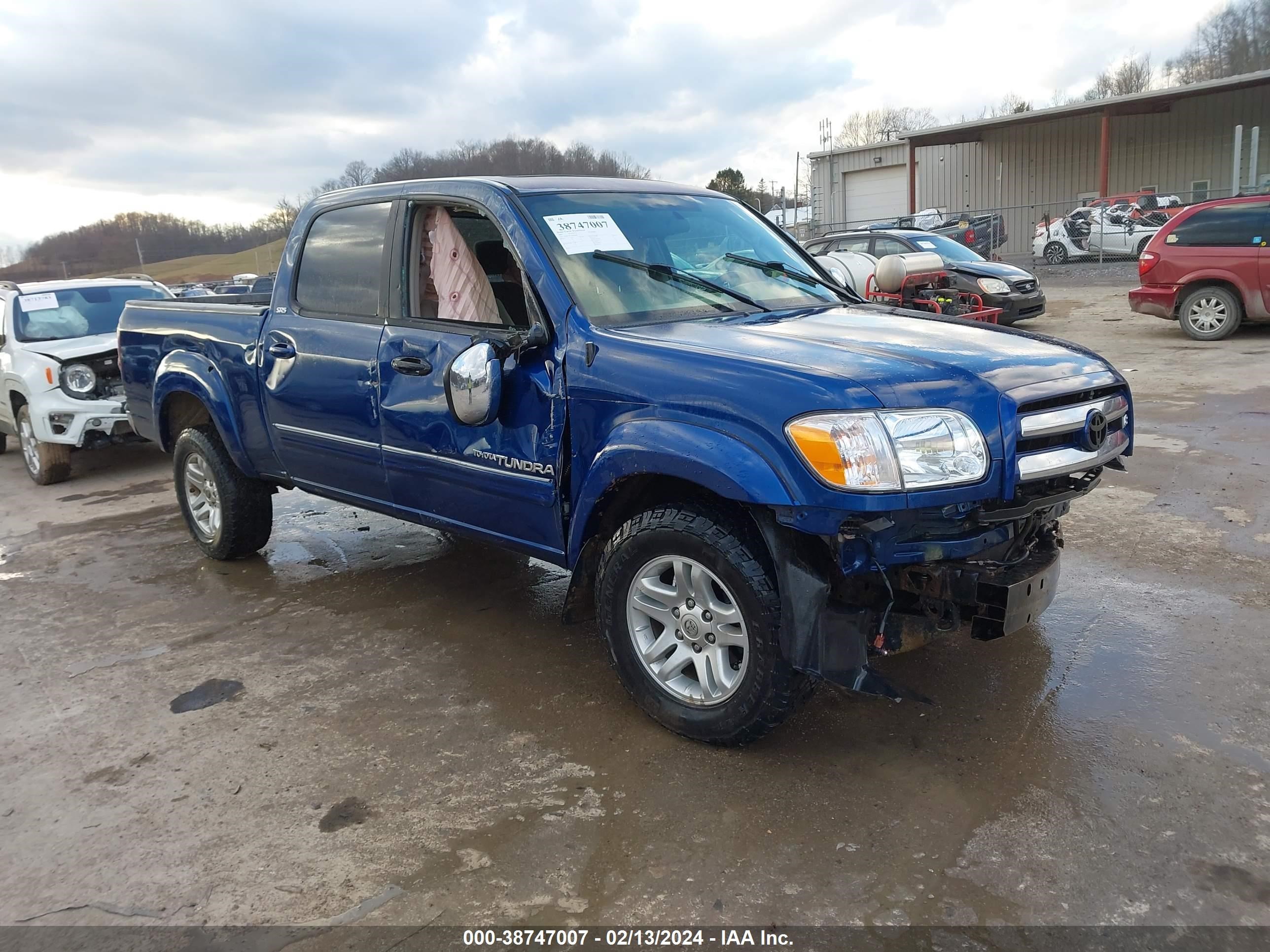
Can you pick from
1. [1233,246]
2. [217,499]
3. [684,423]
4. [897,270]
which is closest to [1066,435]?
[684,423]

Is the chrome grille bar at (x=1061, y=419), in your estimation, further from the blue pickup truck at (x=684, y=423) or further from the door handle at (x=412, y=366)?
the door handle at (x=412, y=366)

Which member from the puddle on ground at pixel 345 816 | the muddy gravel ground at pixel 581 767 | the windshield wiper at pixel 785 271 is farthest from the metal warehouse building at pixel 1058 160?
the puddle on ground at pixel 345 816

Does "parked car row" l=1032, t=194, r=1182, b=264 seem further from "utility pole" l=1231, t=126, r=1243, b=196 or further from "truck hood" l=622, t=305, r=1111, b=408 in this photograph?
"truck hood" l=622, t=305, r=1111, b=408

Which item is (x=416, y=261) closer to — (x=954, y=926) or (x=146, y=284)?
(x=954, y=926)

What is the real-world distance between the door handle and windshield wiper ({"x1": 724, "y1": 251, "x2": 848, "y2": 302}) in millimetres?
1352

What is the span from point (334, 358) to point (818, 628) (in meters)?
2.59

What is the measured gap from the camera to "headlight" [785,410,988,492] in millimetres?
2627

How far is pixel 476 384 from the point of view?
3400 millimetres

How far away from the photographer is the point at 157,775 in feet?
10.6

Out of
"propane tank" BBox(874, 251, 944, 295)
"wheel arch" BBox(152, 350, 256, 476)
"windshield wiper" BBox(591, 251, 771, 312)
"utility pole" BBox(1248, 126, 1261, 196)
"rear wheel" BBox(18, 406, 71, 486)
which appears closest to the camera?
"windshield wiper" BBox(591, 251, 771, 312)

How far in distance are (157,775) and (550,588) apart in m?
2.06

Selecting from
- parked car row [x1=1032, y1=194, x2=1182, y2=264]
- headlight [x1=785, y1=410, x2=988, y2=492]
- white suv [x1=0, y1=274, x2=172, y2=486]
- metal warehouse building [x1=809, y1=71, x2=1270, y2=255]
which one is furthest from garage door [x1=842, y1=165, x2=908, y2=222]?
headlight [x1=785, y1=410, x2=988, y2=492]

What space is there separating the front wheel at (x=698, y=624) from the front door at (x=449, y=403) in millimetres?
439

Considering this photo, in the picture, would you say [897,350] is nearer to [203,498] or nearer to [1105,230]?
[203,498]
